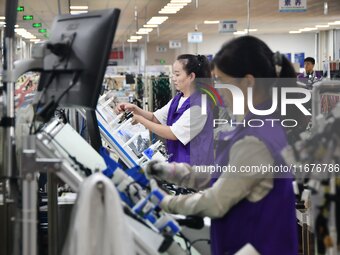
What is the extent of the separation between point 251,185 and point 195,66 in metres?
2.42

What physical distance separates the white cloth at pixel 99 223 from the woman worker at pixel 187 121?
2.18m

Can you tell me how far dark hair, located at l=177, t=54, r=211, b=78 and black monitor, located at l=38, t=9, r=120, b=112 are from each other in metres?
A: 2.19

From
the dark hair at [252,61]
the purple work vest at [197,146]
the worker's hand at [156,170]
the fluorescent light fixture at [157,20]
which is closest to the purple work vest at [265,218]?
the dark hair at [252,61]

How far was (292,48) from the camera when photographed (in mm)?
29453

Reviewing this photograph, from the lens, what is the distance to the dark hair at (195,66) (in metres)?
4.54

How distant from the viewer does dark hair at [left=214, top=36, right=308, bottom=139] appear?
7.27ft

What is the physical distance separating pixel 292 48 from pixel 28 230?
92.8 feet

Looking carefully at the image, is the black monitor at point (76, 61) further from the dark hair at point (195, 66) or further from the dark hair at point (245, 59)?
the dark hair at point (195, 66)

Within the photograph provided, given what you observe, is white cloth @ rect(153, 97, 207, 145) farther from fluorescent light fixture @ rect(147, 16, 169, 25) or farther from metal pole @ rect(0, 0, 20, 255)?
fluorescent light fixture @ rect(147, 16, 169, 25)

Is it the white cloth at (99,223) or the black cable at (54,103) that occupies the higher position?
the black cable at (54,103)

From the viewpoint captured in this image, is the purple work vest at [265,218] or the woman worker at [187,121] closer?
the purple work vest at [265,218]

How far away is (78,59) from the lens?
2.18 m

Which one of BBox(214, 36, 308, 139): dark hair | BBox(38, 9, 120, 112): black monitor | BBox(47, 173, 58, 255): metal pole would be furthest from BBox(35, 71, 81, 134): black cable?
BBox(47, 173, 58, 255): metal pole

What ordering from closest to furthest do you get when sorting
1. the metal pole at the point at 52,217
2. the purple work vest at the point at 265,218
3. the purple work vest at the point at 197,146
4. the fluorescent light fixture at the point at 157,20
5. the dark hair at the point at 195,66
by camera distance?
the purple work vest at the point at 265,218 < the metal pole at the point at 52,217 < the purple work vest at the point at 197,146 < the dark hair at the point at 195,66 < the fluorescent light fixture at the point at 157,20
